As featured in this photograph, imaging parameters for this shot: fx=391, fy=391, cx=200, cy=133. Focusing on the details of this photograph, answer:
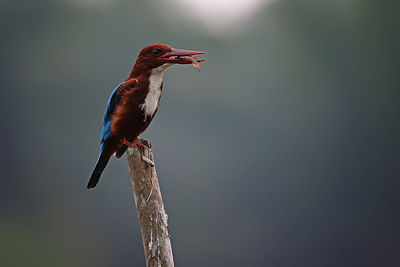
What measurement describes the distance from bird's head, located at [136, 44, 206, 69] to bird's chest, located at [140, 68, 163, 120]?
6 cm

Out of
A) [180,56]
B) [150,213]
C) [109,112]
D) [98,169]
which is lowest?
[150,213]

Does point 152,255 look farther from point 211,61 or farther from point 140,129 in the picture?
point 211,61

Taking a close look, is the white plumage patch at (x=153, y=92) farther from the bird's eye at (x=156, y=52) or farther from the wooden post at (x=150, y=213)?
the wooden post at (x=150, y=213)

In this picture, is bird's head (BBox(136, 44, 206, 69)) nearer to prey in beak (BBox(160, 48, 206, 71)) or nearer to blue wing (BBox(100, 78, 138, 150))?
prey in beak (BBox(160, 48, 206, 71))

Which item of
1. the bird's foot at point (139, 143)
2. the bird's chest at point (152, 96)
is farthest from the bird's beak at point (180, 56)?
the bird's foot at point (139, 143)

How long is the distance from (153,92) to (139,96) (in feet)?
0.31

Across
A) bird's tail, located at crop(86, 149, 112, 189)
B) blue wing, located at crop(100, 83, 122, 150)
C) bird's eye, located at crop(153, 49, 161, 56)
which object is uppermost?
bird's eye, located at crop(153, 49, 161, 56)

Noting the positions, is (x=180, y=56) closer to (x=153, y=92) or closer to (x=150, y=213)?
(x=153, y=92)

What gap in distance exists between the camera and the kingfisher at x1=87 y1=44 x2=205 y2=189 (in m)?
2.24

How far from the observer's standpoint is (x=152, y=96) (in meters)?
2.28

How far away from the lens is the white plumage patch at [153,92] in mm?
2266

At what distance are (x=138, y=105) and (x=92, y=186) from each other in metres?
0.58

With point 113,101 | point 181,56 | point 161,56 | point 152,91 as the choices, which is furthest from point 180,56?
point 113,101

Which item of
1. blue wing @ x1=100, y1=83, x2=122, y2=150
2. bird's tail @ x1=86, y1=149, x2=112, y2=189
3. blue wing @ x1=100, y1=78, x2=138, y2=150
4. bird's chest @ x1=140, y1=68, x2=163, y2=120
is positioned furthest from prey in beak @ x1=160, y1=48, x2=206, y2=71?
bird's tail @ x1=86, y1=149, x2=112, y2=189
